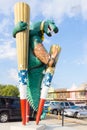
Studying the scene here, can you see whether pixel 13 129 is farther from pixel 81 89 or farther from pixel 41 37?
pixel 81 89

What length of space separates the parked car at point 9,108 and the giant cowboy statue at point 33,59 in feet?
26.9

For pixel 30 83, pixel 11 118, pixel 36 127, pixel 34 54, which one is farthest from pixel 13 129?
pixel 11 118

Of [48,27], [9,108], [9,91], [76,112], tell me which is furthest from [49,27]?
[9,91]

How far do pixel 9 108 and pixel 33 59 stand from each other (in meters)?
8.93

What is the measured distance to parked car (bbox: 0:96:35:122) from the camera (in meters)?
24.0

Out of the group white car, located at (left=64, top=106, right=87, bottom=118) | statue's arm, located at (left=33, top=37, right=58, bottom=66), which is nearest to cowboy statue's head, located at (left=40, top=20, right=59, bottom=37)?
statue's arm, located at (left=33, top=37, right=58, bottom=66)

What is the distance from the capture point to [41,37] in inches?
651

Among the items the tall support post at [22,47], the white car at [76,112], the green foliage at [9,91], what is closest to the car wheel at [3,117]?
the tall support post at [22,47]

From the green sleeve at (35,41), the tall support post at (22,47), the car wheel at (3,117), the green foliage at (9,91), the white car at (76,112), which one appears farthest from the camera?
the green foliage at (9,91)

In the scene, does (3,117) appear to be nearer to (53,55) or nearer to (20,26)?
(53,55)

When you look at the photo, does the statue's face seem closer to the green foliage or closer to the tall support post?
the tall support post

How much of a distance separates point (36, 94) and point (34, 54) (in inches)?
73.4

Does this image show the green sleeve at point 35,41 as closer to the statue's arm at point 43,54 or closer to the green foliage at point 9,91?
the statue's arm at point 43,54

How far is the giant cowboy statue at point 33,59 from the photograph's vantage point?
1566 centimetres
